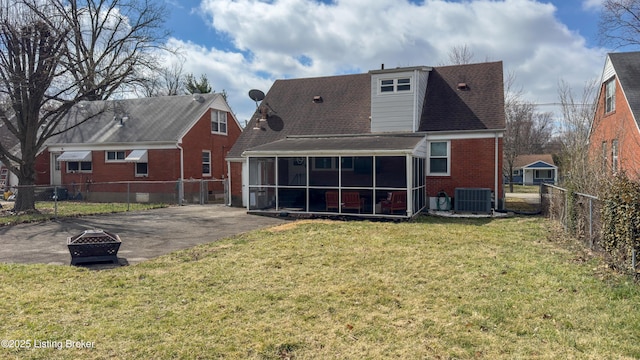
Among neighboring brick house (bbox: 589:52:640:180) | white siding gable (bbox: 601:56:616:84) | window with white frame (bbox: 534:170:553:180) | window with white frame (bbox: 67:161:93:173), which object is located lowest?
window with white frame (bbox: 534:170:553:180)

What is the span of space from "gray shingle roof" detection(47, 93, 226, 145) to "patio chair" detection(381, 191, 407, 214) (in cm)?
1296

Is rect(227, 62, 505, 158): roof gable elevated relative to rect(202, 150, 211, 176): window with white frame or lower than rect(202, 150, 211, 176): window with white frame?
elevated

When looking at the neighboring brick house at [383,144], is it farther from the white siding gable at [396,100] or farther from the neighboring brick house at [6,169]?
the neighboring brick house at [6,169]

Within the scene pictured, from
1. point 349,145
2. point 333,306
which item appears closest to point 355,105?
point 349,145

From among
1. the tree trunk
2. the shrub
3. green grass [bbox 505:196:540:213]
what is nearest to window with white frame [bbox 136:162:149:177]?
the tree trunk

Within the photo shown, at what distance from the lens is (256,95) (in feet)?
→ 68.9

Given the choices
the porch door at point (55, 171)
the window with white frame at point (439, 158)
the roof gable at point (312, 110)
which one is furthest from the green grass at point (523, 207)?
the porch door at point (55, 171)

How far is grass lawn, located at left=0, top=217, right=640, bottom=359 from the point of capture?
423 centimetres

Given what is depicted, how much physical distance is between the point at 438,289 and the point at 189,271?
422 centimetres

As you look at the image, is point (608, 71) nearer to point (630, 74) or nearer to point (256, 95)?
point (630, 74)

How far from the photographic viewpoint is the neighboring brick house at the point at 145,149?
75.1 feet

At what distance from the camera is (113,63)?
59.0ft

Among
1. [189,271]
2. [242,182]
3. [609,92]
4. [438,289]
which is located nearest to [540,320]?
[438,289]

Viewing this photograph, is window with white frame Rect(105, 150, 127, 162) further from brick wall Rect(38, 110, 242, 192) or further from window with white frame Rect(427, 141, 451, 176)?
window with white frame Rect(427, 141, 451, 176)
